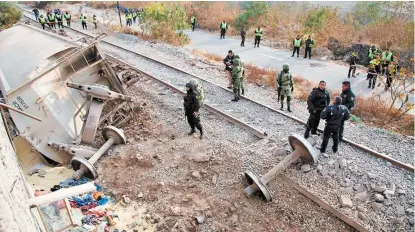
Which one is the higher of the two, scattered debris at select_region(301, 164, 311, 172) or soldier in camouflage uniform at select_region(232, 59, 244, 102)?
soldier in camouflage uniform at select_region(232, 59, 244, 102)

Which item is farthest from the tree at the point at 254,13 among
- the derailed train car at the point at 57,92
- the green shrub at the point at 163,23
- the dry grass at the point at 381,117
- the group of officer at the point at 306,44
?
the derailed train car at the point at 57,92

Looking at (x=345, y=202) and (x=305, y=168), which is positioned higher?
(x=305, y=168)

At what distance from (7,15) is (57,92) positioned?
664 inches

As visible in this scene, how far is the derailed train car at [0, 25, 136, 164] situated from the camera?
7.09 meters

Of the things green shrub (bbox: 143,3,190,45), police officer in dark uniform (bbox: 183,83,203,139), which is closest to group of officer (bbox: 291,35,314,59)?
green shrub (bbox: 143,3,190,45)

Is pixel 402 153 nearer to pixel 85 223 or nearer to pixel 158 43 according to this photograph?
pixel 85 223

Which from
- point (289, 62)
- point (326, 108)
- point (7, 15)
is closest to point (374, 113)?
point (326, 108)

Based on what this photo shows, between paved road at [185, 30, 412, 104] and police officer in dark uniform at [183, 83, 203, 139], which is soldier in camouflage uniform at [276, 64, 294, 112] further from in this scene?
paved road at [185, 30, 412, 104]

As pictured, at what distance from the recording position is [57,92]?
7805 mm

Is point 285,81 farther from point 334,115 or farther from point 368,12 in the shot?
point 368,12

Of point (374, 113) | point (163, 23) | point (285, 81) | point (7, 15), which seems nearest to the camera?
point (285, 81)

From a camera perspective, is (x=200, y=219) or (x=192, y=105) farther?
(x=192, y=105)

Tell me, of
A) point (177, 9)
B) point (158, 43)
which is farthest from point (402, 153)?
point (177, 9)

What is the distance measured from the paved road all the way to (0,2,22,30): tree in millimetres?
11666
